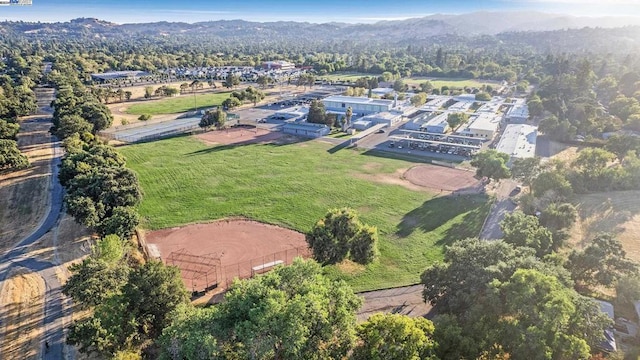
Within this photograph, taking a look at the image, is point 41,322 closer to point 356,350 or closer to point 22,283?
point 22,283

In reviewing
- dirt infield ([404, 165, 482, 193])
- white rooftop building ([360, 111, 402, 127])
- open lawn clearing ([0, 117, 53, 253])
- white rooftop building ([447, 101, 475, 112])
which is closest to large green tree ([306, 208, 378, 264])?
dirt infield ([404, 165, 482, 193])

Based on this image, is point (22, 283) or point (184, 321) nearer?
point (184, 321)

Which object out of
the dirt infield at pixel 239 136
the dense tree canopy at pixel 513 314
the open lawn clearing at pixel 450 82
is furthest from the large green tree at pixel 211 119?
the open lawn clearing at pixel 450 82

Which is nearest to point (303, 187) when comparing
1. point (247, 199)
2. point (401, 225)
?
point (247, 199)

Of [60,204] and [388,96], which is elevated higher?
[388,96]

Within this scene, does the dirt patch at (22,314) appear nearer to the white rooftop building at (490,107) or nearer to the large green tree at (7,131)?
the large green tree at (7,131)

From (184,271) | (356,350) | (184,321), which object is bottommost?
(184,271)

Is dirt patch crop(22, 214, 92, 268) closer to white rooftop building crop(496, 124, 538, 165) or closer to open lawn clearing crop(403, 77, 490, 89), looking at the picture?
white rooftop building crop(496, 124, 538, 165)
